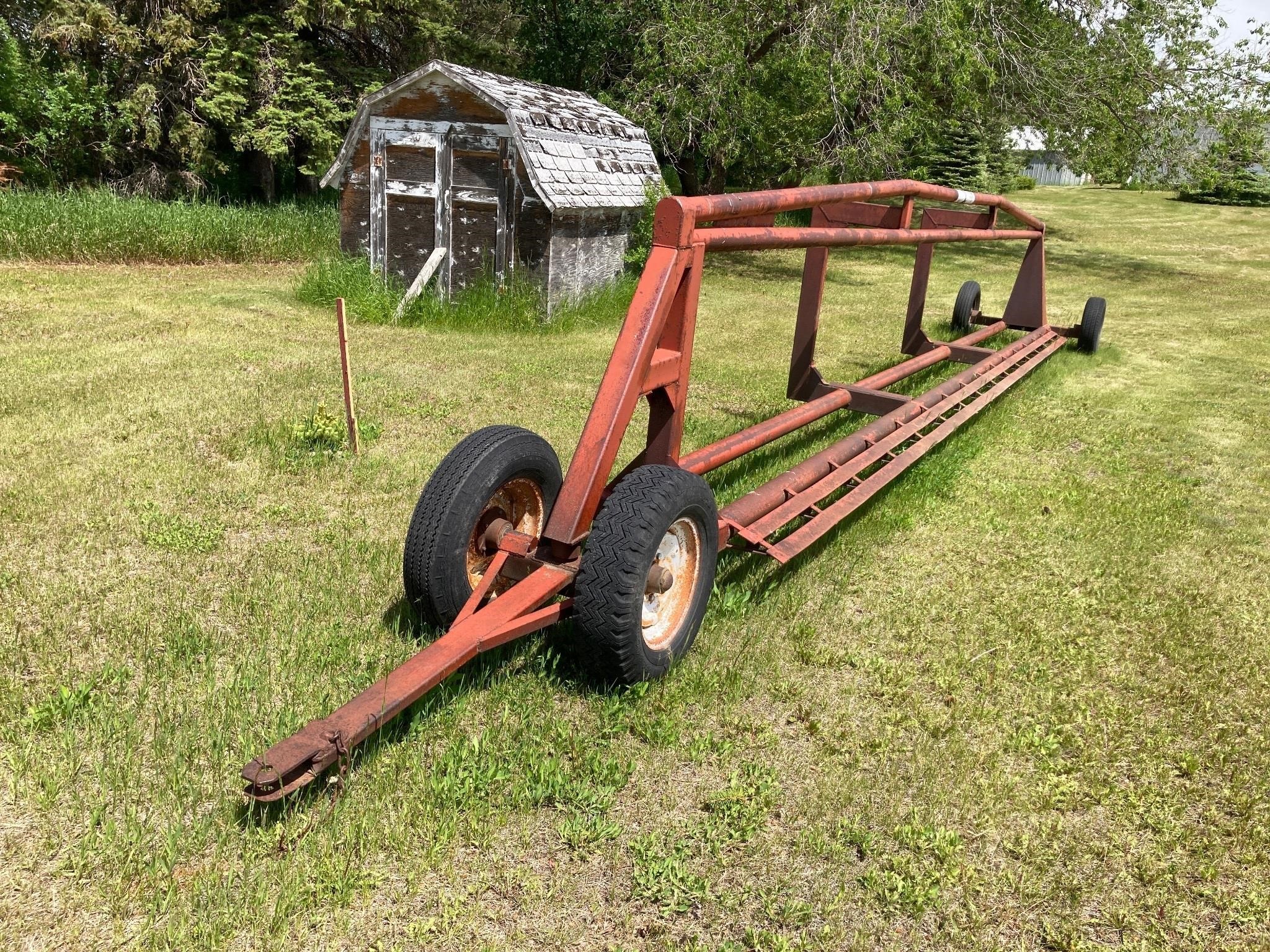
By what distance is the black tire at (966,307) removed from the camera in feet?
34.4

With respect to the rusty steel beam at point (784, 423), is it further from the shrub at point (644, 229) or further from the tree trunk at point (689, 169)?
the tree trunk at point (689, 169)

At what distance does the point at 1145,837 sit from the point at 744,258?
52.6 ft

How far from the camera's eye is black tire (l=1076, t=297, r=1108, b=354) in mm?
10172

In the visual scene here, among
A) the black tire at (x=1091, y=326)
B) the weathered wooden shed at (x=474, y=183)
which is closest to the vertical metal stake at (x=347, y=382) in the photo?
the weathered wooden shed at (x=474, y=183)

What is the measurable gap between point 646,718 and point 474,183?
8287 millimetres

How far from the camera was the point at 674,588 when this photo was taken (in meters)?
3.56

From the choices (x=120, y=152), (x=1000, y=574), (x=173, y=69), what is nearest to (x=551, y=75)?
(x=173, y=69)

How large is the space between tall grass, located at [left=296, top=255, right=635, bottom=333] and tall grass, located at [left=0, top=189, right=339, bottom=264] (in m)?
3.33

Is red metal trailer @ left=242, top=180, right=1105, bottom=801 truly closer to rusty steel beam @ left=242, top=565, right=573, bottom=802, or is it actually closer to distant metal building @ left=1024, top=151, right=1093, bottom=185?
rusty steel beam @ left=242, top=565, right=573, bottom=802

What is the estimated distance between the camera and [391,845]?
2.60m

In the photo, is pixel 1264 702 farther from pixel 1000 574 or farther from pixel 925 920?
pixel 925 920

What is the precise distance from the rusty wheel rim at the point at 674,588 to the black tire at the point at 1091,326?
27.7 ft

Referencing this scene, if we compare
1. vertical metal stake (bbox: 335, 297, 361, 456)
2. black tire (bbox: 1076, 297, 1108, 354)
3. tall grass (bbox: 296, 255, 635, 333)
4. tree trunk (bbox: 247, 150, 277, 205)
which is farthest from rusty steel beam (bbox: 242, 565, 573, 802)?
tree trunk (bbox: 247, 150, 277, 205)

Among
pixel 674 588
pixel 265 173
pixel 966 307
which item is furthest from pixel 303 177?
pixel 674 588
